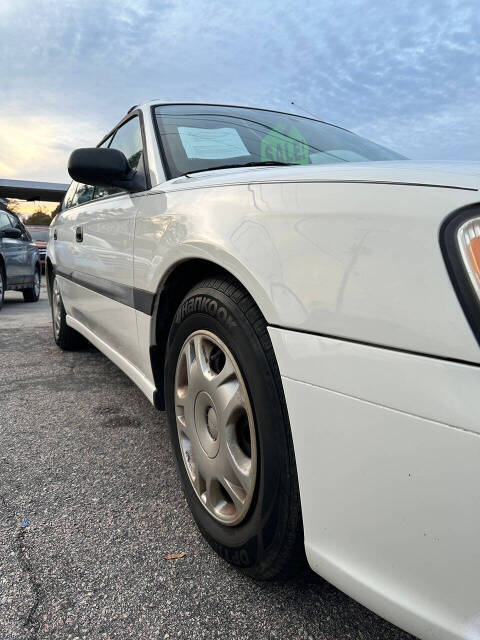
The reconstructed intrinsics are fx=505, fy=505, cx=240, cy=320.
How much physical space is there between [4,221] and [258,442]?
25.1ft

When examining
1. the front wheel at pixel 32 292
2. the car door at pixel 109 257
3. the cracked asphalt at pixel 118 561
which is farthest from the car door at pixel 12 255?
the cracked asphalt at pixel 118 561

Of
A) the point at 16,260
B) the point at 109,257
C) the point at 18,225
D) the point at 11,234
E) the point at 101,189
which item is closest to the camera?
the point at 109,257

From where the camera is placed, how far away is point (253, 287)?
1.12 meters

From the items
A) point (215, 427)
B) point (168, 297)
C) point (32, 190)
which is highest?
point (32, 190)

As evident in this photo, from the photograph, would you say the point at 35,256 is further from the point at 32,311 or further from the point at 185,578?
the point at 185,578

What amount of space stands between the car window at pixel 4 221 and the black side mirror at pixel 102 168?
613cm

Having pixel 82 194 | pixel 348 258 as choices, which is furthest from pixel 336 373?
pixel 82 194

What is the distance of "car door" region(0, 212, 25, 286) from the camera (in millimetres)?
7359

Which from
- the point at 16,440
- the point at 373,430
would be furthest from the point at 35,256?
the point at 373,430

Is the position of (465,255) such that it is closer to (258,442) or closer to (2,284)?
(258,442)

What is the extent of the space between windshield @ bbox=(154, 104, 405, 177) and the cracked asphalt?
117 cm

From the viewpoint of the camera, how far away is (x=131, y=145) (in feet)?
7.84

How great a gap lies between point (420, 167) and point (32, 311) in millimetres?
7035

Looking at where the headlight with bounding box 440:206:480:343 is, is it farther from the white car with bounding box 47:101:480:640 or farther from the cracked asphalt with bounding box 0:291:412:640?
the cracked asphalt with bounding box 0:291:412:640
